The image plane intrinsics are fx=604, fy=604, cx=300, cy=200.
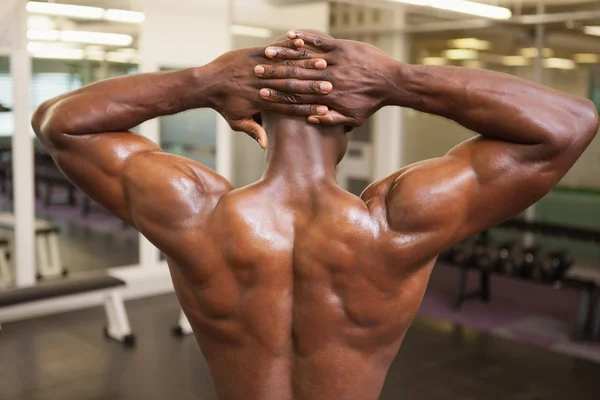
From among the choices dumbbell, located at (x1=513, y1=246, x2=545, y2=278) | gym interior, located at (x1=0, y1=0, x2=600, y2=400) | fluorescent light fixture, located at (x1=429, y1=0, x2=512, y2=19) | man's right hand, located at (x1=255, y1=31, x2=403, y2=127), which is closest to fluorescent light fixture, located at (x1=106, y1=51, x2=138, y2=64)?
gym interior, located at (x1=0, y1=0, x2=600, y2=400)

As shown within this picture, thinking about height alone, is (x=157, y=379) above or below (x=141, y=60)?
below

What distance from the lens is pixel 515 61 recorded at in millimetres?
6156

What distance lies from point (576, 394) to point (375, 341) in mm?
2719

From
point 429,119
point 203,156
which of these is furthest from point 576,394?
point 429,119

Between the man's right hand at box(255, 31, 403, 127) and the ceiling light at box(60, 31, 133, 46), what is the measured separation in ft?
12.7

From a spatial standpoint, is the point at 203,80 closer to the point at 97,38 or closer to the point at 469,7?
the point at 97,38

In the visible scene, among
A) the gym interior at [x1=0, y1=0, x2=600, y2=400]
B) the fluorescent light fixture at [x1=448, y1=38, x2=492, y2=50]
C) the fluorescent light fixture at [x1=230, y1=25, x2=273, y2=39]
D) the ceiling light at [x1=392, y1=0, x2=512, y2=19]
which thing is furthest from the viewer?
the fluorescent light fixture at [x1=448, y1=38, x2=492, y2=50]

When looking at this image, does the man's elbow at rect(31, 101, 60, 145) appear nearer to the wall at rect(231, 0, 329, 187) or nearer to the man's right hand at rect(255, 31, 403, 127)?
the man's right hand at rect(255, 31, 403, 127)

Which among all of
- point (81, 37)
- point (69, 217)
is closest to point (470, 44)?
point (81, 37)

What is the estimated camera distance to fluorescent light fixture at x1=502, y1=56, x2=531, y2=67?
6102mm

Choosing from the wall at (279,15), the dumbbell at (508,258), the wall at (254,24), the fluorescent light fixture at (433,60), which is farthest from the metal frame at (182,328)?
the fluorescent light fixture at (433,60)

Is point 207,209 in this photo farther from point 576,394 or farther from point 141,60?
point 141,60

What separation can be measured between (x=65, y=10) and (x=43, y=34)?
0.23 metres

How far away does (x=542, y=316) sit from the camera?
15.4ft
